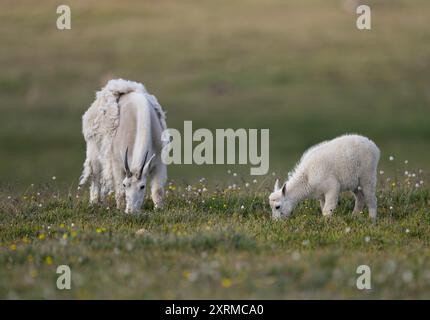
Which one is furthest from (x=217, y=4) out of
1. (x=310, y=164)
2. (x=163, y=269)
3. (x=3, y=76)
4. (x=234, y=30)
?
(x=163, y=269)

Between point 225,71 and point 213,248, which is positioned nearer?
point 213,248

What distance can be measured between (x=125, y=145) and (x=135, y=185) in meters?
1.16

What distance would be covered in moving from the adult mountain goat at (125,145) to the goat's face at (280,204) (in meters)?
1.64

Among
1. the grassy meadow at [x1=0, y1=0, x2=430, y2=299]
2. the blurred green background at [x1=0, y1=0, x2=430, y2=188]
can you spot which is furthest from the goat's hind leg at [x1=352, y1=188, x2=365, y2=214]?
the blurred green background at [x1=0, y1=0, x2=430, y2=188]

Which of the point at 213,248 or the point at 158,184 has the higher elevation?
the point at 158,184

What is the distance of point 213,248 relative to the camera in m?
9.12

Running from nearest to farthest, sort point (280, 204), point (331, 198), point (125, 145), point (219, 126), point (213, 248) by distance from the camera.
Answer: point (213, 248)
point (280, 204)
point (331, 198)
point (125, 145)
point (219, 126)

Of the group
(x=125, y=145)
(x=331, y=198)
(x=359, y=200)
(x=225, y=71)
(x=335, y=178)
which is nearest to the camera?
(x=331, y=198)

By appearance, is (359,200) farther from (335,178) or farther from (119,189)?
(119,189)

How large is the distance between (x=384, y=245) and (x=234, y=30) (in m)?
44.1

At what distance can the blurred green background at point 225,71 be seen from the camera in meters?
37.4

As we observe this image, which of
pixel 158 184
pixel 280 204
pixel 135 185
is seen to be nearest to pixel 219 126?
pixel 158 184

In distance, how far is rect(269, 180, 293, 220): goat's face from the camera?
37.6 ft

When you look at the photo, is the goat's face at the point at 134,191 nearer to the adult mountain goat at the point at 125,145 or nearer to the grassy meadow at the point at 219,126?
the adult mountain goat at the point at 125,145
